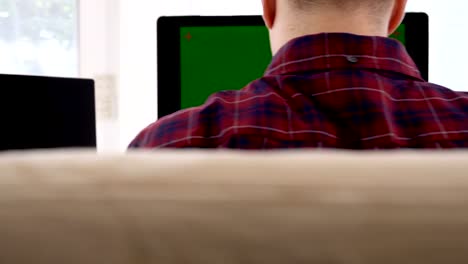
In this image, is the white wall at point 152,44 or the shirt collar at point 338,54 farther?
the white wall at point 152,44

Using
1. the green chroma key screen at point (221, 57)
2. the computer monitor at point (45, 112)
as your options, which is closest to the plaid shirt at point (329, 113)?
the green chroma key screen at point (221, 57)

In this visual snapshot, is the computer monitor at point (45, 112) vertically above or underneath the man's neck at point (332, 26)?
underneath

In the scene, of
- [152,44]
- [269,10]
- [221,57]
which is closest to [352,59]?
[269,10]

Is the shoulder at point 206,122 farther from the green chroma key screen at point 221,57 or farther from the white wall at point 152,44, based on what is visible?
the white wall at point 152,44

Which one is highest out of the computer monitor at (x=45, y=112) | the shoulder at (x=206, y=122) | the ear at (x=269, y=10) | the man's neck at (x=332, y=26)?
the ear at (x=269, y=10)

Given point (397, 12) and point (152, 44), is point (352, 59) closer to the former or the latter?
point (397, 12)

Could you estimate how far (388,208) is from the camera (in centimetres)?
17

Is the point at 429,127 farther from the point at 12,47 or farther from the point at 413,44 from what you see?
the point at 12,47

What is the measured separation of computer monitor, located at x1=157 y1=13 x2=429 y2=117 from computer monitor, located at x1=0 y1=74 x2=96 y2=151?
0.22 metres

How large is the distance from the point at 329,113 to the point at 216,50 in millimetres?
595

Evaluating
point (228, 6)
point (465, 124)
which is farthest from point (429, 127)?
point (228, 6)

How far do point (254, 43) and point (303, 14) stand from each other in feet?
1.60

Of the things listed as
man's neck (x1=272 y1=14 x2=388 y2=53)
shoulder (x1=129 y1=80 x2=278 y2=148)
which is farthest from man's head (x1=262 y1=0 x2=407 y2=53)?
shoulder (x1=129 y1=80 x2=278 y2=148)

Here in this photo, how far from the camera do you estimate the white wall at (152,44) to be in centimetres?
207
